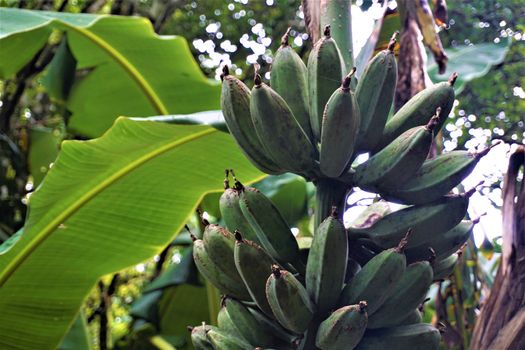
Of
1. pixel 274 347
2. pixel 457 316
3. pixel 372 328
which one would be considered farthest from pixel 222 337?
pixel 457 316

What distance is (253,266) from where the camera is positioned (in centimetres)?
79

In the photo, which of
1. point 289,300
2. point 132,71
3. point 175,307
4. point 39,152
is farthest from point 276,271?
point 39,152

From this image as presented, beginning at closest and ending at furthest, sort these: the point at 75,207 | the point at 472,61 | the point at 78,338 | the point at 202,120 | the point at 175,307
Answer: the point at 202,120 → the point at 75,207 → the point at 78,338 → the point at 472,61 → the point at 175,307

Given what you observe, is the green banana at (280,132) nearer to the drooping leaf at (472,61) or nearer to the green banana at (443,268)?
the green banana at (443,268)

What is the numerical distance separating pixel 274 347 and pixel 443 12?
2.65ft

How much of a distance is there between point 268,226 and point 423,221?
20 centimetres

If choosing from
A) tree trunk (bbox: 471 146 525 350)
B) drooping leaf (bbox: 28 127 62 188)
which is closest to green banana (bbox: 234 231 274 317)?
tree trunk (bbox: 471 146 525 350)

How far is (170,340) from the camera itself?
7.86 feet

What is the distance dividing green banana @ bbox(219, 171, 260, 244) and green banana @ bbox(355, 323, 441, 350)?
0.21 meters

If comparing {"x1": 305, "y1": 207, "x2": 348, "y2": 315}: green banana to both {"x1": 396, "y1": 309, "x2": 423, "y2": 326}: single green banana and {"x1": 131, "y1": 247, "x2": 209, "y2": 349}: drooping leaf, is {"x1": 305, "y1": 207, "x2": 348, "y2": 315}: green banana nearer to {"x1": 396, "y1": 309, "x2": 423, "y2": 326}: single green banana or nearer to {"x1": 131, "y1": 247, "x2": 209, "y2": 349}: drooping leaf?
{"x1": 396, "y1": 309, "x2": 423, "y2": 326}: single green banana

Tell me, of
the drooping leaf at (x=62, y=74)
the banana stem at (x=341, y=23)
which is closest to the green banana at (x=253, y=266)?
the banana stem at (x=341, y=23)

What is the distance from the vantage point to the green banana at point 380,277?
758 millimetres

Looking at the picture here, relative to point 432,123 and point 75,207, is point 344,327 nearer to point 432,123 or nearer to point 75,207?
point 432,123

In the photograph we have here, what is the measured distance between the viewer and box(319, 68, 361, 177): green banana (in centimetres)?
77
